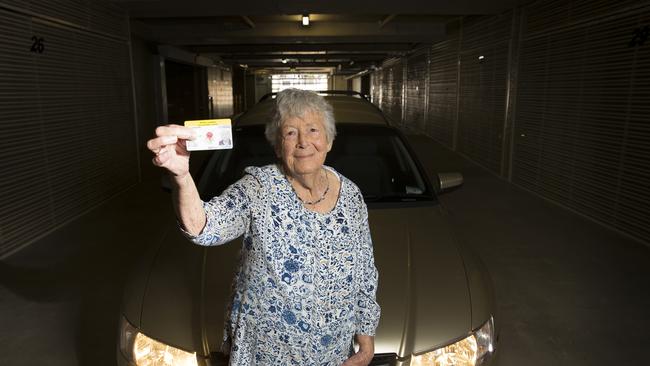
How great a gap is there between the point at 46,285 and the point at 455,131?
1004 cm

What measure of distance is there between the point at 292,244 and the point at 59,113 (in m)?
5.32

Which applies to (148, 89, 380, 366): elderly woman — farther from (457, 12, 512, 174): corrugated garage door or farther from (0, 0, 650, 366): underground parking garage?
(457, 12, 512, 174): corrugated garage door

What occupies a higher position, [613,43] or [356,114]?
[613,43]

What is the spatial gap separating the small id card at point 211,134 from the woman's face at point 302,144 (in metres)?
0.28

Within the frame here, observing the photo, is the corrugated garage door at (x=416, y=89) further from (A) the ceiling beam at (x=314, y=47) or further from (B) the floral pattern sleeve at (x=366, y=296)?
(B) the floral pattern sleeve at (x=366, y=296)

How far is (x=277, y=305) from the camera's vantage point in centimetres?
144

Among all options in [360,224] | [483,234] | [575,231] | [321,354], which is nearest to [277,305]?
[321,354]

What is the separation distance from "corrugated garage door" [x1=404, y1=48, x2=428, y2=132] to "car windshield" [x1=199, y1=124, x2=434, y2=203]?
12.8 m

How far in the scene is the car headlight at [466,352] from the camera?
1.75 meters

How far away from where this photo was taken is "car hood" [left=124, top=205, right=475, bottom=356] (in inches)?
70.4

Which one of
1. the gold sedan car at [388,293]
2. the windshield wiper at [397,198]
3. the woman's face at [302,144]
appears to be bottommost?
the gold sedan car at [388,293]

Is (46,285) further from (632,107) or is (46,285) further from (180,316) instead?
(632,107)

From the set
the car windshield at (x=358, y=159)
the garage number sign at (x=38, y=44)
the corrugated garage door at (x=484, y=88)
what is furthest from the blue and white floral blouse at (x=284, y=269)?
the corrugated garage door at (x=484, y=88)

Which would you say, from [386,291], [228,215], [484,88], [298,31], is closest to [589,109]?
[484,88]
